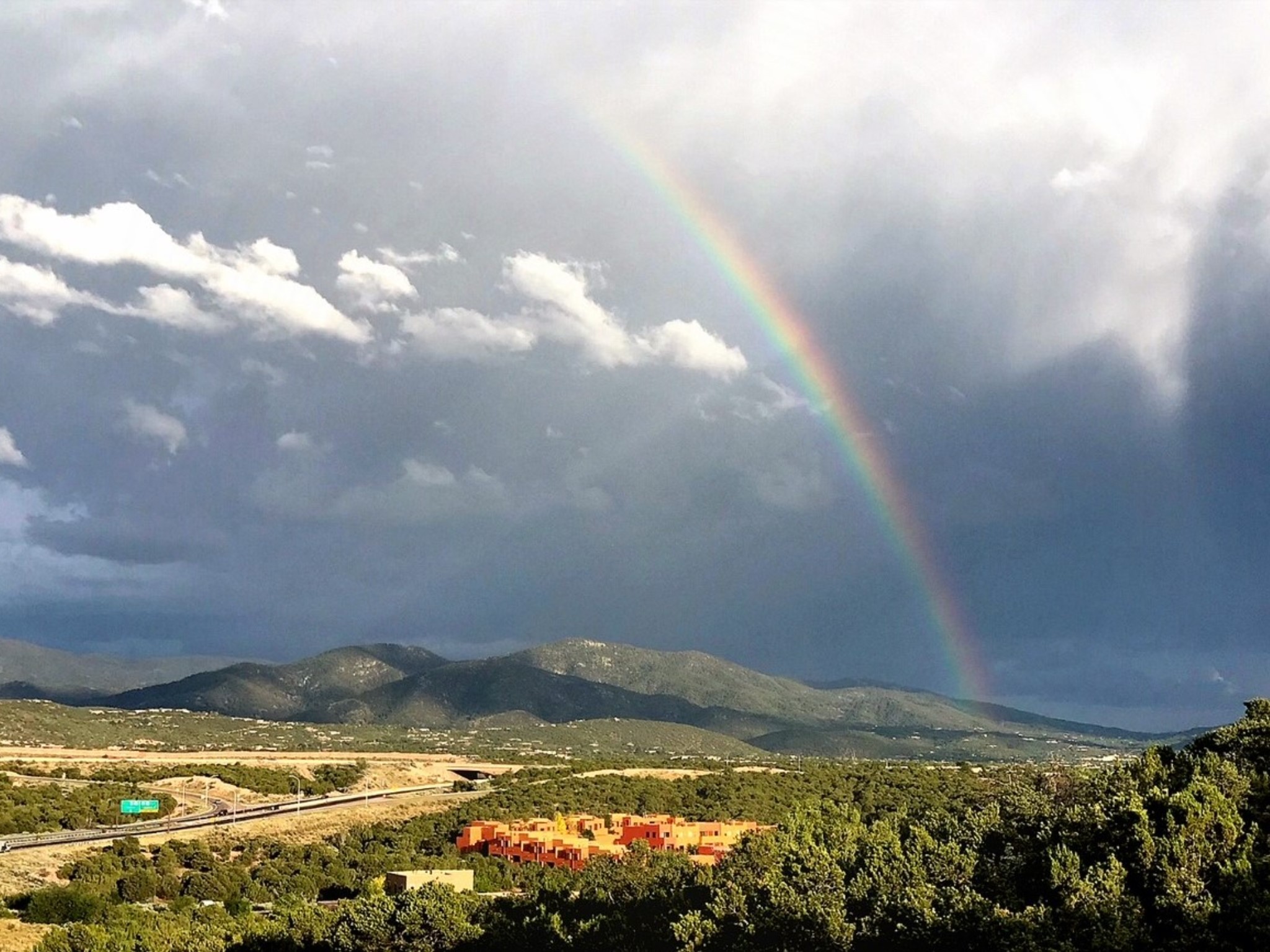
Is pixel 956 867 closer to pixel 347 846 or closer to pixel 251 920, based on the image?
pixel 251 920

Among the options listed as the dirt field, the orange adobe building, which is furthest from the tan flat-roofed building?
the dirt field

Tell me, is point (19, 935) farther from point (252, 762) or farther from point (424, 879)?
point (252, 762)

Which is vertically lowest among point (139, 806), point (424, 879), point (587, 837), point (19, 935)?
point (19, 935)

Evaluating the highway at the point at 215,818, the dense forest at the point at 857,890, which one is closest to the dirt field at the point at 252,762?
the highway at the point at 215,818

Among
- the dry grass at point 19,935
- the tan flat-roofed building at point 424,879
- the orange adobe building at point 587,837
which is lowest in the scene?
the dry grass at point 19,935

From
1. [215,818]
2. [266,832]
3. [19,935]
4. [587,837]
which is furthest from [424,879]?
[215,818]

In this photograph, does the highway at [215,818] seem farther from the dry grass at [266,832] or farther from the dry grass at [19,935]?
the dry grass at [19,935]
